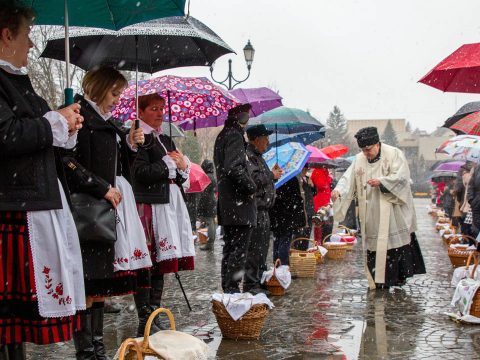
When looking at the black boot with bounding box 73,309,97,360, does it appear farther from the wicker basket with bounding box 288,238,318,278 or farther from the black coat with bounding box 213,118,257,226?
the wicker basket with bounding box 288,238,318,278

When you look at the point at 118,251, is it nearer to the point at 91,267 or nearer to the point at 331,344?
the point at 91,267

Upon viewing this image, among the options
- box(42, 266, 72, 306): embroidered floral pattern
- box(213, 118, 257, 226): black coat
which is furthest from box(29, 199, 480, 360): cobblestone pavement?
box(42, 266, 72, 306): embroidered floral pattern

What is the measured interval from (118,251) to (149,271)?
81cm

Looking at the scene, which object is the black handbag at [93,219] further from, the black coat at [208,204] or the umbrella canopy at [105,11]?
the black coat at [208,204]

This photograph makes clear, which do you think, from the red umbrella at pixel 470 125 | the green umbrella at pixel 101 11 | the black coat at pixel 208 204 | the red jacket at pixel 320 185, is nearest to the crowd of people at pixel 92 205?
the green umbrella at pixel 101 11

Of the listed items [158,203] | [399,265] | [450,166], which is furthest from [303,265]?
[450,166]

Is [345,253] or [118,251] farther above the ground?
[118,251]

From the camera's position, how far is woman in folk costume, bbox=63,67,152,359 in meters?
4.45

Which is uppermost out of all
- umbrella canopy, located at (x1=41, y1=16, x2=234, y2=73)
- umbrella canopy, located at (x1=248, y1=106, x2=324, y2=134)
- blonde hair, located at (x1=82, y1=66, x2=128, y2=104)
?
umbrella canopy, located at (x1=41, y1=16, x2=234, y2=73)

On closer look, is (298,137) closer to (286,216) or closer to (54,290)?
(286,216)

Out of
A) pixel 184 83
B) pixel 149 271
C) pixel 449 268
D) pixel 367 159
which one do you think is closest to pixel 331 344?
pixel 149 271

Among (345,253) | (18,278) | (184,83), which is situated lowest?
(345,253)

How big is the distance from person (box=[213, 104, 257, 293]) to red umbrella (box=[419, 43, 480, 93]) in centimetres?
206

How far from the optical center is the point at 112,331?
6.24m
